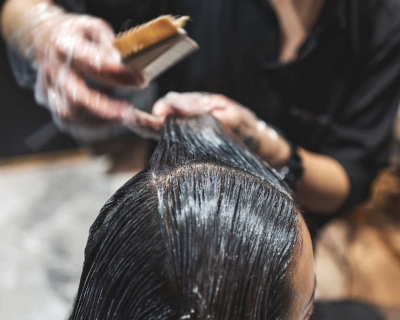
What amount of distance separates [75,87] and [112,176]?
937mm

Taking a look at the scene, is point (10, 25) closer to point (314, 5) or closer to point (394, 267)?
point (314, 5)

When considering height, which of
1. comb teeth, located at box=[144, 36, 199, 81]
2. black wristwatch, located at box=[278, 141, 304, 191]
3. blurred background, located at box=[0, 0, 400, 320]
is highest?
comb teeth, located at box=[144, 36, 199, 81]

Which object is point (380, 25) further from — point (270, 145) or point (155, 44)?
point (155, 44)

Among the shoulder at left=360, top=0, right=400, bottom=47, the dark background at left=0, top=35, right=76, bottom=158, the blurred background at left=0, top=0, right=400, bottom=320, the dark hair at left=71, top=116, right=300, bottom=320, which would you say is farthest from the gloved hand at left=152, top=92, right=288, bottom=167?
the dark background at left=0, top=35, right=76, bottom=158

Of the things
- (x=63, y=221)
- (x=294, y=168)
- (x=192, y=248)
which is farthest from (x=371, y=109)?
(x=63, y=221)

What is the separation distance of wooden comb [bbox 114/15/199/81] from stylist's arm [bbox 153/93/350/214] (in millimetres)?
A: 54

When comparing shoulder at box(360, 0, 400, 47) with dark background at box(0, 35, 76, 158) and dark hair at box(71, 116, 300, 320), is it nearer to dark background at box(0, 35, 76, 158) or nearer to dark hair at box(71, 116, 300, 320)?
dark hair at box(71, 116, 300, 320)

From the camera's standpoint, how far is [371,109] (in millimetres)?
886

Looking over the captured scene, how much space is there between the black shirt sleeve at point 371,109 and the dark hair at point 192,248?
56 centimetres

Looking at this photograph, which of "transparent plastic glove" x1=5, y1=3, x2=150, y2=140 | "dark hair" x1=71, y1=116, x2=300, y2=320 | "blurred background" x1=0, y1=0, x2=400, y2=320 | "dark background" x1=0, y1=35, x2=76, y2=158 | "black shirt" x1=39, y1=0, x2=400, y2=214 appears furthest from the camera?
"dark background" x1=0, y1=35, x2=76, y2=158

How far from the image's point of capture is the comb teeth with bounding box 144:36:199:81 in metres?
0.56

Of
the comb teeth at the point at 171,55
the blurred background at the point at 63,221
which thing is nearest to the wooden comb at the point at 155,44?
the comb teeth at the point at 171,55

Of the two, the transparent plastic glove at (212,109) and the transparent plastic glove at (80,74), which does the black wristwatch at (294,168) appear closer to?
the transparent plastic glove at (212,109)

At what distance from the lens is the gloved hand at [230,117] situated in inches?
23.5
